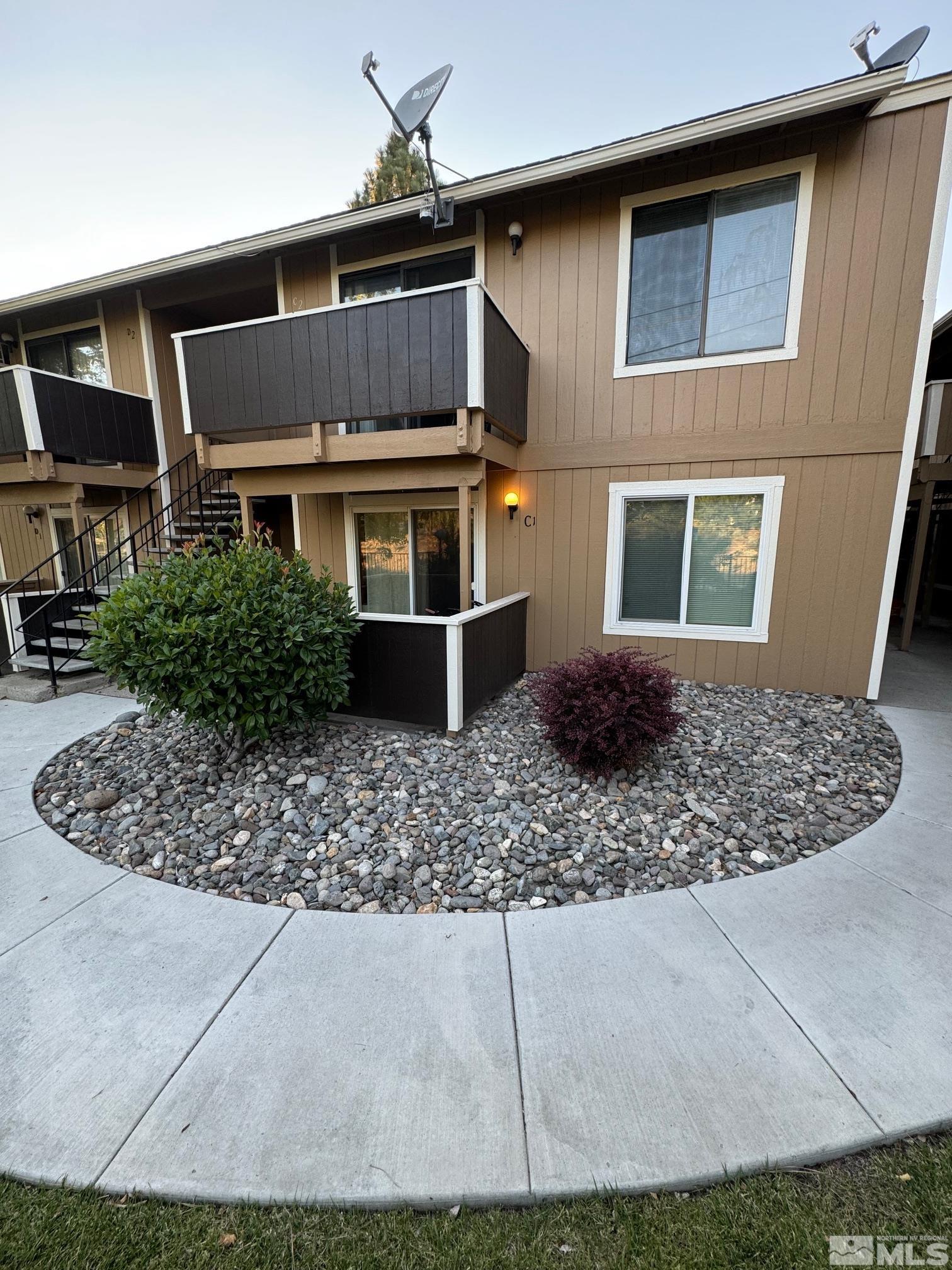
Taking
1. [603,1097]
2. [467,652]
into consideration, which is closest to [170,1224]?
[603,1097]

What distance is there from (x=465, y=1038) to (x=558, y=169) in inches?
274

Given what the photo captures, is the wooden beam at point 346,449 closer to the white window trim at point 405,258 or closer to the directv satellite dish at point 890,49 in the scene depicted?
the white window trim at point 405,258

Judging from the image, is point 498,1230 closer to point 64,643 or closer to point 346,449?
point 346,449

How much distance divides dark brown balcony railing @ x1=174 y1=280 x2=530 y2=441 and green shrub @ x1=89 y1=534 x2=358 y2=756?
83.8 inches

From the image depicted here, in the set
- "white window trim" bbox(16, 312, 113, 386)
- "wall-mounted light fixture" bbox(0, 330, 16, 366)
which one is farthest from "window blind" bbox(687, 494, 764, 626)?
"wall-mounted light fixture" bbox(0, 330, 16, 366)

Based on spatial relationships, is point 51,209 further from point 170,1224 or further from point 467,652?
point 170,1224

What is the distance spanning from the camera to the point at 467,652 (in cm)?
479

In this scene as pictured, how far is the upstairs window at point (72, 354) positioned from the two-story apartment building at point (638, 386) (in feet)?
9.05

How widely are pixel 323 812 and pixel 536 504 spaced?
4.32 metres

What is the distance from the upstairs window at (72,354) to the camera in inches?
341

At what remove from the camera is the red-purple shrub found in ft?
12.6

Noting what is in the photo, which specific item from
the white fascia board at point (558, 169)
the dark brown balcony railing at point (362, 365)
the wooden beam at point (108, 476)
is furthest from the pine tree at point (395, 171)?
the dark brown balcony railing at point (362, 365)

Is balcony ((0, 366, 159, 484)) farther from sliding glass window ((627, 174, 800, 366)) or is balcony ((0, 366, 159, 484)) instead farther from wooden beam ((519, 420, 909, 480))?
sliding glass window ((627, 174, 800, 366))

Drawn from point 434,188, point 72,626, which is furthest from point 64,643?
point 434,188
